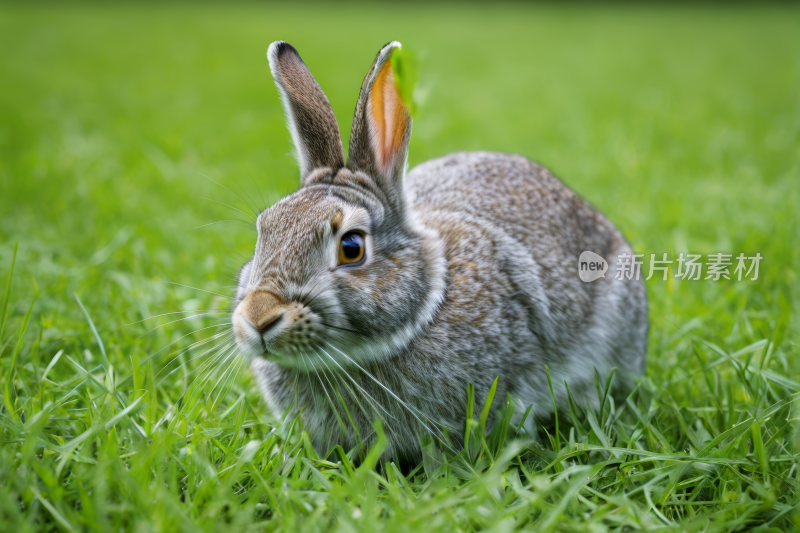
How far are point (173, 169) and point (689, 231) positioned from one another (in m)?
5.09

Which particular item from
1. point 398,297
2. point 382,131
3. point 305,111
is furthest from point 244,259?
point 398,297

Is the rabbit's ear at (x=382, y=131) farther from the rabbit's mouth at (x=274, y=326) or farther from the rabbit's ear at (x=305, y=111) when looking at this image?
the rabbit's mouth at (x=274, y=326)

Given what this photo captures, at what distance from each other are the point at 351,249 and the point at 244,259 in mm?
2102

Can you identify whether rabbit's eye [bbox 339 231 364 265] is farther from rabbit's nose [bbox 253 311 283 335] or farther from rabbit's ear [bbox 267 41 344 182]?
rabbit's ear [bbox 267 41 344 182]

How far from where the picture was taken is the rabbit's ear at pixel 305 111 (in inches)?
112

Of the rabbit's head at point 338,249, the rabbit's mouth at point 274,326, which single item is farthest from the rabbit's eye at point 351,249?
the rabbit's mouth at point 274,326

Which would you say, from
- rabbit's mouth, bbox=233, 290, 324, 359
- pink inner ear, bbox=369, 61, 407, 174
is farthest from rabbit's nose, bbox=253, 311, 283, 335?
pink inner ear, bbox=369, 61, 407, 174

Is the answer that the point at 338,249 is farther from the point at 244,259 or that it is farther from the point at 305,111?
the point at 244,259

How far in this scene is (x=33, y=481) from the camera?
2.00m

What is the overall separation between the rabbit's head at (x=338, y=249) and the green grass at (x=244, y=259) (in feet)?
1.57

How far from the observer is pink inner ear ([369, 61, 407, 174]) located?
8.92 feet

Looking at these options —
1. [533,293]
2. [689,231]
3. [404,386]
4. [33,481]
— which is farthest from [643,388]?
[33,481]

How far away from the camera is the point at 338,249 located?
8.25ft

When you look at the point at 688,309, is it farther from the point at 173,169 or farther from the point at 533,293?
the point at 173,169
